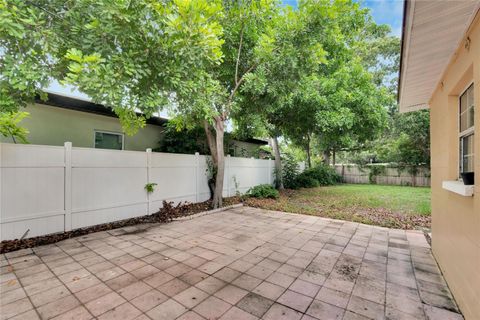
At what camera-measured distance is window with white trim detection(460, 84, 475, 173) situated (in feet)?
7.70

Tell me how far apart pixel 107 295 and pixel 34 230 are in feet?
9.01

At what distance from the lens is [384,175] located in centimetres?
1420

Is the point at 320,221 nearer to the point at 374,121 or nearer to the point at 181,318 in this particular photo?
the point at 181,318

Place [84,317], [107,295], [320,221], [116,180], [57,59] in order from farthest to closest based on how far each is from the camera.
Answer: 1. [320,221]
2. [116,180]
3. [57,59]
4. [107,295]
5. [84,317]

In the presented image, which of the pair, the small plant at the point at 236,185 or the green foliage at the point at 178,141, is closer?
the green foliage at the point at 178,141

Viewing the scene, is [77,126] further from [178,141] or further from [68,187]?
[178,141]

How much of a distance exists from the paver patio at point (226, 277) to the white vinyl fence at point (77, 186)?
0.62 meters

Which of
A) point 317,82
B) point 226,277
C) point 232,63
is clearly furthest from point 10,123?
point 317,82

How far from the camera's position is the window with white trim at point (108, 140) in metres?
6.77

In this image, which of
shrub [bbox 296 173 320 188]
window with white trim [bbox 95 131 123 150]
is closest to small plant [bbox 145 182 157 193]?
window with white trim [bbox 95 131 123 150]

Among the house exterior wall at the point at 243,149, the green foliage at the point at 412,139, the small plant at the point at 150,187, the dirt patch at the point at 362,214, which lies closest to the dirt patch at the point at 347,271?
the dirt patch at the point at 362,214

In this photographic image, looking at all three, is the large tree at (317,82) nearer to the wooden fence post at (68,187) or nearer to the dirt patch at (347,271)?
the wooden fence post at (68,187)

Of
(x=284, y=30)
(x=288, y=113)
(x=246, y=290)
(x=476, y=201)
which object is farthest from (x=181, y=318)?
(x=288, y=113)

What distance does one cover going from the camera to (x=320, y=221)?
221 inches
